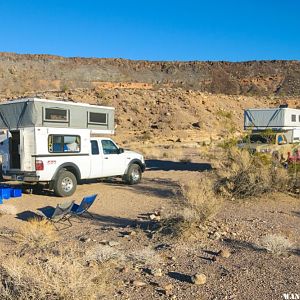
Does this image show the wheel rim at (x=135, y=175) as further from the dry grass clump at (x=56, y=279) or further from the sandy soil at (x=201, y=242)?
the dry grass clump at (x=56, y=279)

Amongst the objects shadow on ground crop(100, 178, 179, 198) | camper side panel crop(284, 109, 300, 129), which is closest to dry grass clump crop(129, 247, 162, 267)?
shadow on ground crop(100, 178, 179, 198)

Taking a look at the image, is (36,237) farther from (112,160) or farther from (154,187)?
(154,187)

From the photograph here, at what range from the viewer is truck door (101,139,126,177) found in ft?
47.2

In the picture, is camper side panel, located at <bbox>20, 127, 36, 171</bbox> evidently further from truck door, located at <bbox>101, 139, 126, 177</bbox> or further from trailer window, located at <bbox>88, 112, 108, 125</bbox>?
truck door, located at <bbox>101, 139, 126, 177</bbox>

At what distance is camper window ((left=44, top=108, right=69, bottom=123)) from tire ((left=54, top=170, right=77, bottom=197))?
1.46 metres

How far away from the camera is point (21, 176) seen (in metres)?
12.4

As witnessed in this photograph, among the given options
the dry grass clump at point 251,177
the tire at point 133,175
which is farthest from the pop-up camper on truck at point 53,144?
the dry grass clump at point 251,177

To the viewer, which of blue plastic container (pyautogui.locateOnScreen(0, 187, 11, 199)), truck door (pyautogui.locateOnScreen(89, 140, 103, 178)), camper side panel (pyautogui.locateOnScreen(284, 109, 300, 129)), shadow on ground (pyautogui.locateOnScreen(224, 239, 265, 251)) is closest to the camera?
shadow on ground (pyautogui.locateOnScreen(224, 239, 265, 251))

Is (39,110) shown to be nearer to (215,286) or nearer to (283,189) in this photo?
(283,189)

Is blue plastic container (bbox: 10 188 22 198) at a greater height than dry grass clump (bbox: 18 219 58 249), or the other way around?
blue plastic container (bbox: 10 188 22 198)

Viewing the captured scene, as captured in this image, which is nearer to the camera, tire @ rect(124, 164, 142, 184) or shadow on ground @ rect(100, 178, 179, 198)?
shadow on ground @ rect(100, 178, 179, 198)

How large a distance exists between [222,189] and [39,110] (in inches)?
207

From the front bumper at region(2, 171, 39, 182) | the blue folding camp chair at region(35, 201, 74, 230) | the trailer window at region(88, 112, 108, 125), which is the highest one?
the trailer window at region(88, 112, 108, 125)

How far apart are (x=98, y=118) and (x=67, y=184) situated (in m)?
2.50
